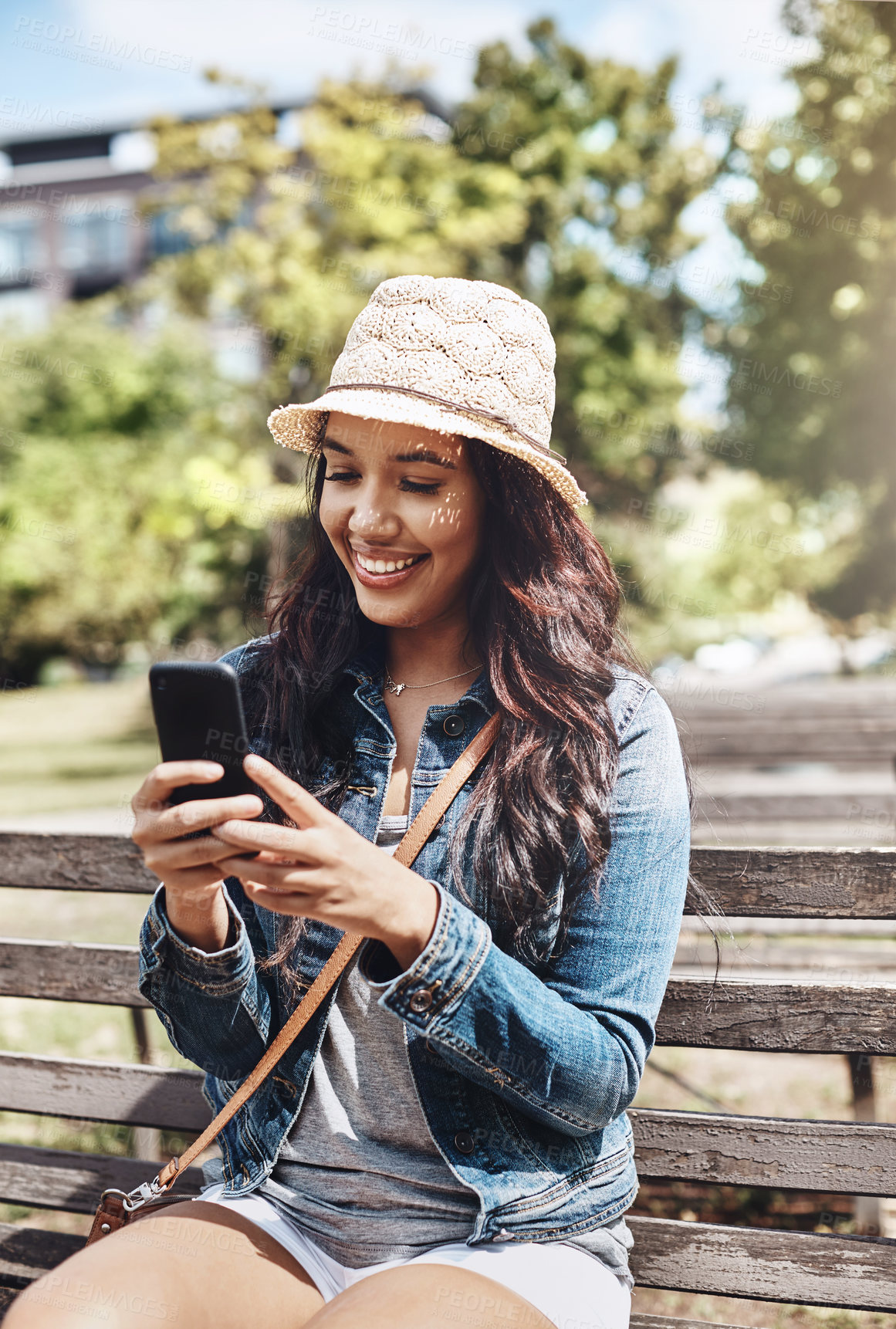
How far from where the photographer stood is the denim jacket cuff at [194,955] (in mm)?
1704

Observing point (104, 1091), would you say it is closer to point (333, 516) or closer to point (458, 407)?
point (333, 516)

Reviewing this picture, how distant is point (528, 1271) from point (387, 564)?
1.10 metres

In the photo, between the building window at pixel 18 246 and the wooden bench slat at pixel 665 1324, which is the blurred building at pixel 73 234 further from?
the wooden bench slat at pixel 665 1324

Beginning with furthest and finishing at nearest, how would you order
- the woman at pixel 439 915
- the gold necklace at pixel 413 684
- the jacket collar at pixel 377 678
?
the gold necklace at pixel 413 684 → the jacket collar at pixel 377 678 → the woman at pixel 439 915

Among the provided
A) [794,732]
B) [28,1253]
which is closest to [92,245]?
[794,732]

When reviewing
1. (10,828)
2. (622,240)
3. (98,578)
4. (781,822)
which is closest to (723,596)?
(98,578)

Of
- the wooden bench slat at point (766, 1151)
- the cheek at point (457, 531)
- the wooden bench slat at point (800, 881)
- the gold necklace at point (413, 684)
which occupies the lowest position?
the wooden bench slat at point (766, 1151)

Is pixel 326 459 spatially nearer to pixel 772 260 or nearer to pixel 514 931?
pixel 514 931

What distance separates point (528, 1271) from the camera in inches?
63.6

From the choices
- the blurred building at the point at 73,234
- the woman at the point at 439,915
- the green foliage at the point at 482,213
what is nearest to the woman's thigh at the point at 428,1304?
the woman at the point at 439,915

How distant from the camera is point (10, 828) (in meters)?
2.61

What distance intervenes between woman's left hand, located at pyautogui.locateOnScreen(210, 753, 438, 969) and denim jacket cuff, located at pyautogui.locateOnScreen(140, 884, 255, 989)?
0.30m

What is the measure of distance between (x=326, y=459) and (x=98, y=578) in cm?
2480

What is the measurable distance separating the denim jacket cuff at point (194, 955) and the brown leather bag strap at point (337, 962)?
113mm
